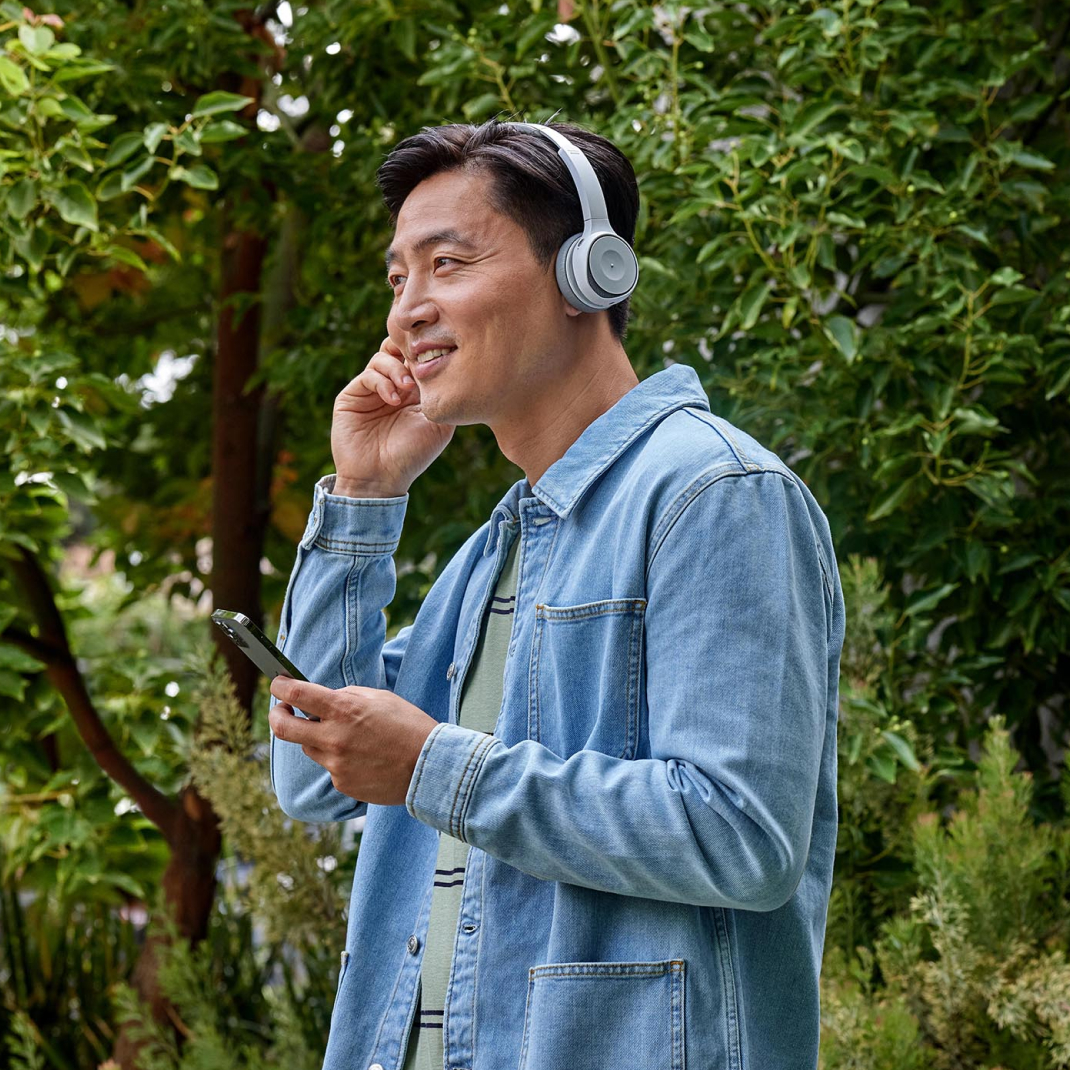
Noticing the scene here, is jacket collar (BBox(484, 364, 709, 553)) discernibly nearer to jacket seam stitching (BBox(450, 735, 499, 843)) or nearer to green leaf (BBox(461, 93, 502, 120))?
jacket seam stitching (BBox(450, 735, 499, 843))

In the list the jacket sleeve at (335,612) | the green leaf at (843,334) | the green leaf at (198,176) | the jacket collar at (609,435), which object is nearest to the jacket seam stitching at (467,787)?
the jacket collar at (609,435)

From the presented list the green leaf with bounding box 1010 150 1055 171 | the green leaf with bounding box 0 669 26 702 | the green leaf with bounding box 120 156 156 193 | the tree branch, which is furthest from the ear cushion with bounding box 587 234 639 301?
the tree branch

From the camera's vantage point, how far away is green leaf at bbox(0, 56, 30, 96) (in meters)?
2.11

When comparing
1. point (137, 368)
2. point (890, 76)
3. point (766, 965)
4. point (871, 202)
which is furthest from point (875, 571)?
point (137, 368)

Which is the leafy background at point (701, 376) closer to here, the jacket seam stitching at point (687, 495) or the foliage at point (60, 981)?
the foliage at point (60, 981)

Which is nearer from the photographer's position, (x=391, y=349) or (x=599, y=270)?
(x=599, y=270)

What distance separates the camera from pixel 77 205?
2.24 metres

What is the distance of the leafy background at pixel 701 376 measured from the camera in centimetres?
207

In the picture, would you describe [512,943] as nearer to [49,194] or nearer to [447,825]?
[447,825]

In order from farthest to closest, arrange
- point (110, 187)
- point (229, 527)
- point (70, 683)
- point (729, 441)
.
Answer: point (229, 527) → point (70, 683) → point (110, 187) → point (729, 441)

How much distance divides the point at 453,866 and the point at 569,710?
0.21 m

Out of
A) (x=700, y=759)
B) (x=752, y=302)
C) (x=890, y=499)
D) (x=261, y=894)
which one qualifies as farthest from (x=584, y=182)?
(x=261, y=894)

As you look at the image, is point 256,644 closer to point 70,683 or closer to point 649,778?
point 649,778

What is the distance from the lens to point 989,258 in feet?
7.65
